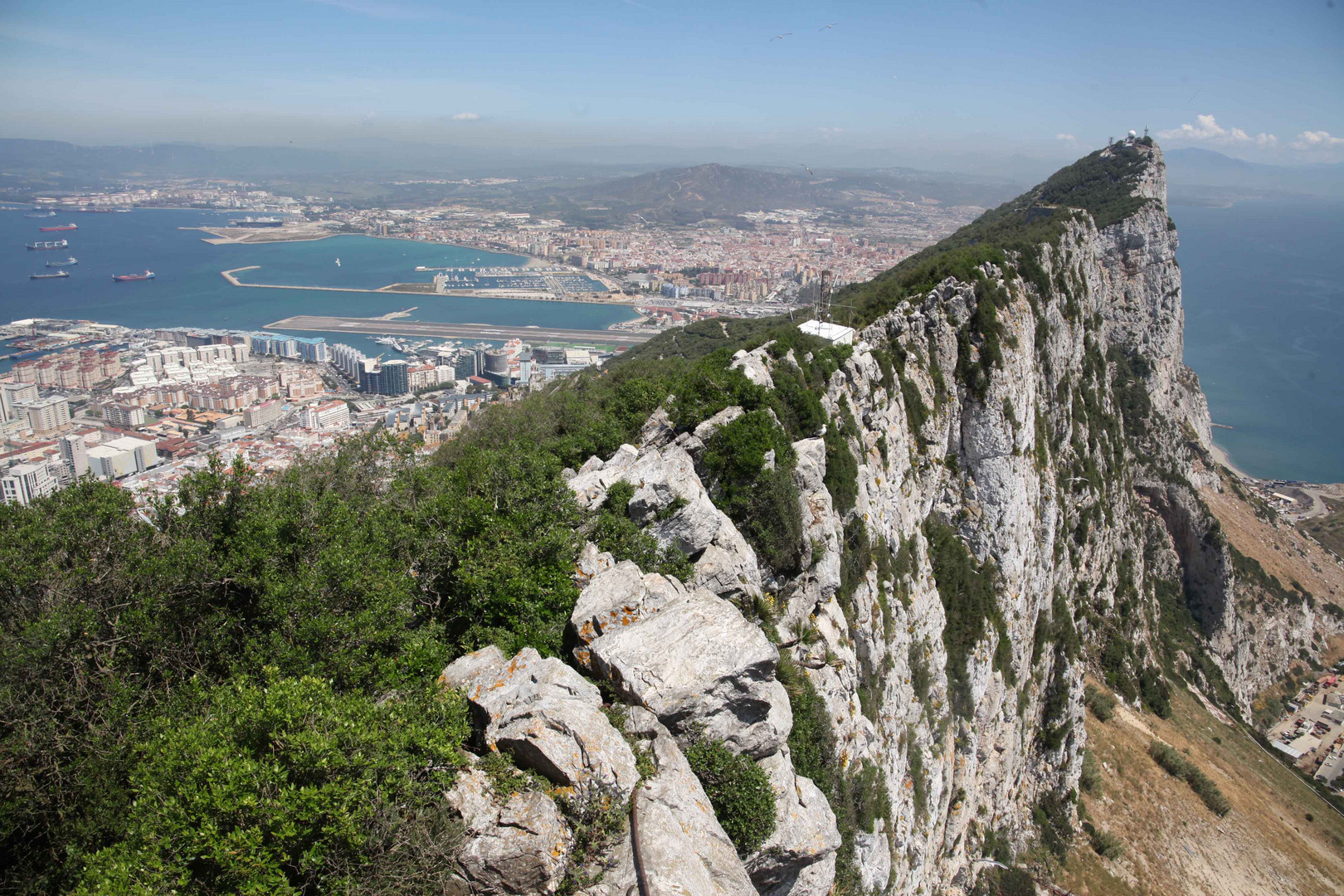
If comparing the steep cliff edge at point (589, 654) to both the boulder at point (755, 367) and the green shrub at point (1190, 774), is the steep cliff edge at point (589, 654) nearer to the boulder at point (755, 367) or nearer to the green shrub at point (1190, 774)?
the boulder at point (755, 367)

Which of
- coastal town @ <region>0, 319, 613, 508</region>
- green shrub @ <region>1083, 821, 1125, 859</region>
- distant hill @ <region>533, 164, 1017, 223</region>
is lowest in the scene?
green shrub @ <region>1083, 821, 1125, 859</region>

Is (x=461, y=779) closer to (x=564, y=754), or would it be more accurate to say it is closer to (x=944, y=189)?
(x=564, y=754)

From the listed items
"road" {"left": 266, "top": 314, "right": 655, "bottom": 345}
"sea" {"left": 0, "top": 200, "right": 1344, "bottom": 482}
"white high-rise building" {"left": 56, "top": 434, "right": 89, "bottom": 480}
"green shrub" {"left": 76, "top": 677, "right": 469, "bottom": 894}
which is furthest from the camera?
"sea" {"left": 0, "top": 200, "right": 1344, "bottom": 482}

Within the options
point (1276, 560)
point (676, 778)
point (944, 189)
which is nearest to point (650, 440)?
point (676, 778)

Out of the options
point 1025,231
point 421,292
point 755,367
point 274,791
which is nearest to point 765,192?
point 421,292

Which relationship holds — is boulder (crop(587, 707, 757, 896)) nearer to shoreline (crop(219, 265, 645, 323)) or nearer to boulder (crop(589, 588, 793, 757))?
boulder (crop(589, 588, 793, 757))

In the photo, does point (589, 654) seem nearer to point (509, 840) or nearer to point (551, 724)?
point (551, 724)

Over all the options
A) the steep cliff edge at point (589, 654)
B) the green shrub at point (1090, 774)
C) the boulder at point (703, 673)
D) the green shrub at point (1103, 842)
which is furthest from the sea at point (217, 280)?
the green shrub at point (1103, 842)

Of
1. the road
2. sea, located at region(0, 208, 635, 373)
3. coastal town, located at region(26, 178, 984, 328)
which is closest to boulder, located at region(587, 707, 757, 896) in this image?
coastal town, located at region(26, 178, 984, 328)
